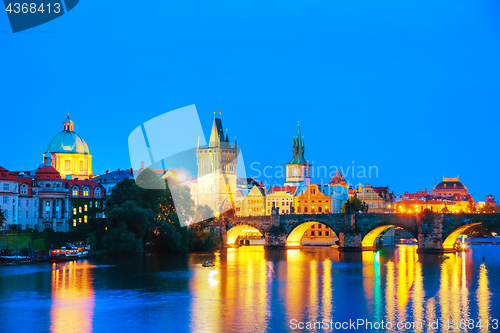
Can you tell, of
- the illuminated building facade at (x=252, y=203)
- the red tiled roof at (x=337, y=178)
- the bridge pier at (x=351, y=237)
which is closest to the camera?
the bridge pier at (x=351, y=237)

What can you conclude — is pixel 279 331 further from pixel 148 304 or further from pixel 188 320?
pixel 148 304

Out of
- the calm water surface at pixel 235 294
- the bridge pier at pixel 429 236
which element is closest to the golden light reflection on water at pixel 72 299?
the calm water surface at pixel 235 294

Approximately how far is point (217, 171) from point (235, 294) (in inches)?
3902

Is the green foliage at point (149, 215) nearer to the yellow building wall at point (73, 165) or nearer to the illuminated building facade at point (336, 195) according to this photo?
the yellow building wall at point (73, 165)

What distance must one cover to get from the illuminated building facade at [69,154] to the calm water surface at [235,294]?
194 ft

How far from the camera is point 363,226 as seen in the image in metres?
86.8

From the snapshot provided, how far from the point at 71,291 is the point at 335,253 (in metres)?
45.4

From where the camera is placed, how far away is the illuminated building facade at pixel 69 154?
125 m

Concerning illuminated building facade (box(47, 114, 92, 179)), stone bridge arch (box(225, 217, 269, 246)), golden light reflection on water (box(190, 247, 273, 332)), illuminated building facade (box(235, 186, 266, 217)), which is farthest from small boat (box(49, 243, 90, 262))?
illuminated building facade (box(235, 186, 266, 217))

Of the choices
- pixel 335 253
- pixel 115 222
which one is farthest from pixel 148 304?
pixel 335 253

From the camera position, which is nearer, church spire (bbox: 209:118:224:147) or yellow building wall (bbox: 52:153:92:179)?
yellow building wall (bbox: 52:153:92:179)

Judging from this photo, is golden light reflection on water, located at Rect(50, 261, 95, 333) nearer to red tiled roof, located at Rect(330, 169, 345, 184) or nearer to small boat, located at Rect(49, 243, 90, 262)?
small boat, located at Rect(49, 243, 90, 262)

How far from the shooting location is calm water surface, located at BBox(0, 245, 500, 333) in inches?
1480

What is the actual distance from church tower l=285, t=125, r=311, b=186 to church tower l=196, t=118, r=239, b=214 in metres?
19.9
